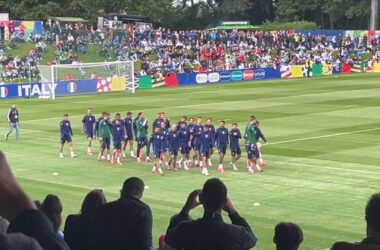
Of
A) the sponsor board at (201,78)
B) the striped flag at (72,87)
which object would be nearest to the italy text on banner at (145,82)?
the sponsor board at (201,78)

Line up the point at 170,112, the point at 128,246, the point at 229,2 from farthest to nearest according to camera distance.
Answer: the point at 229,2
the point at 170,112
the point at 128,246

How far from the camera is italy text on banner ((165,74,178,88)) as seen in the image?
63375mm

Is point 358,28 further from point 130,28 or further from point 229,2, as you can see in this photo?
point 130,28

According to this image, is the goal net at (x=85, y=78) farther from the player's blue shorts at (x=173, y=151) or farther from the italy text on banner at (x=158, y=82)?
the player's blue shorts at (x=173, y=151)

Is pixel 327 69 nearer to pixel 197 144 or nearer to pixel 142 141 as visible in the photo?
pixel 142 141

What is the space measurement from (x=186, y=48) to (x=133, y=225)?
67.0m

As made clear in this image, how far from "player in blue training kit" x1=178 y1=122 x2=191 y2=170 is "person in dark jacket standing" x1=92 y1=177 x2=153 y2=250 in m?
18.1

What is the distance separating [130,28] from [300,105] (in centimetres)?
3033

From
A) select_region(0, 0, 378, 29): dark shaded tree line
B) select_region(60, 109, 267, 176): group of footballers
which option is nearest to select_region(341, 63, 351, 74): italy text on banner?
select_region(0, 0, 378, 29): dark shaded tree line

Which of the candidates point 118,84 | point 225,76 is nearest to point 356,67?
point 225,76

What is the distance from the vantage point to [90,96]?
2146 inches

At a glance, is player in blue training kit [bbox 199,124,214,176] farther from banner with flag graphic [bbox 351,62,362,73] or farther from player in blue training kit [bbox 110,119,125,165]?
banner with flag graphic [bbox 351,62,362,73]

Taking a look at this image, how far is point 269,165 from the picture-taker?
82.1 ft

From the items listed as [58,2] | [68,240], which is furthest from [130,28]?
[68,240]
